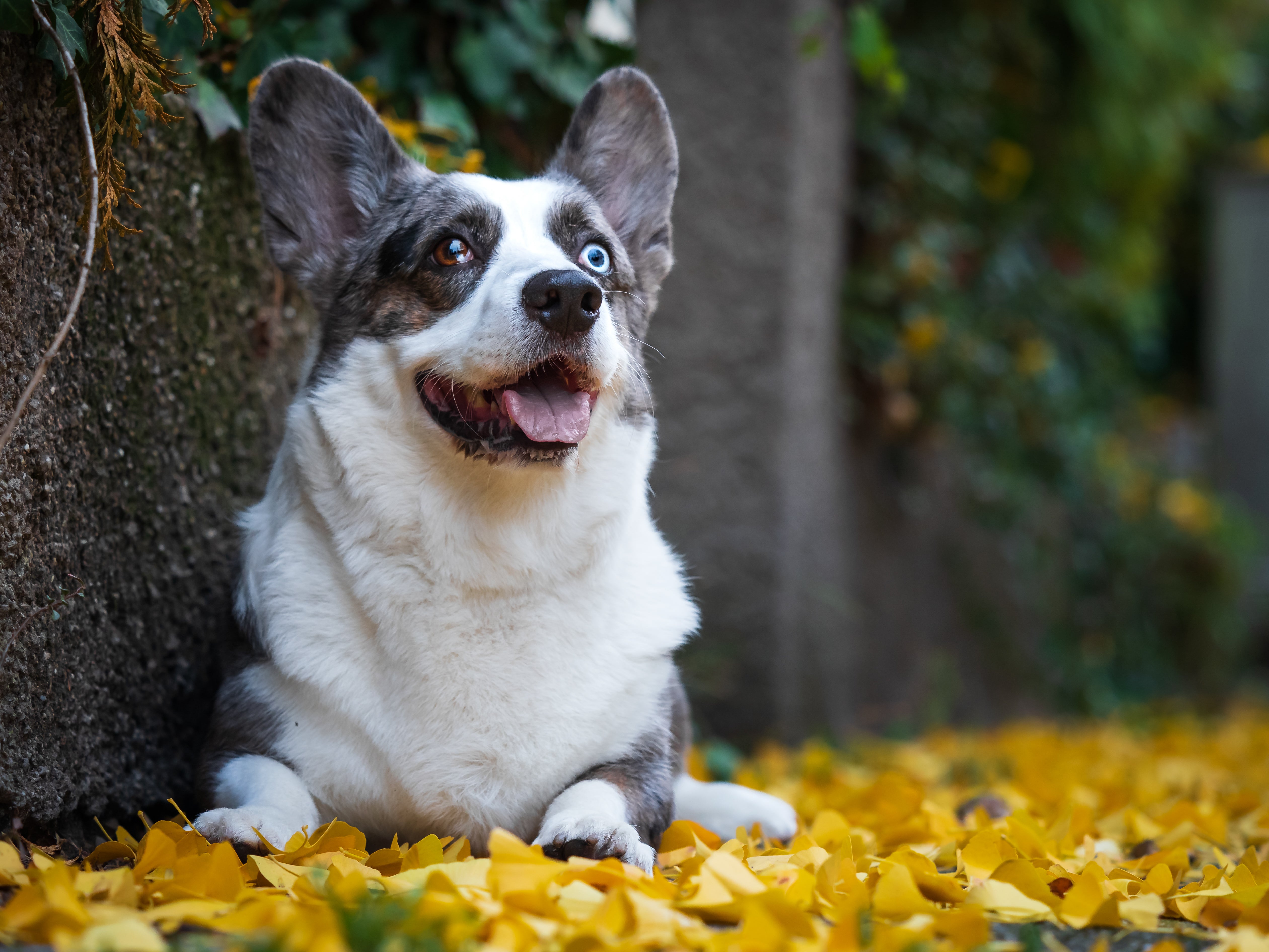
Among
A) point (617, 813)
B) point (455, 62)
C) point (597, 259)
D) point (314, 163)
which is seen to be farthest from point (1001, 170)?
point (617, 813)

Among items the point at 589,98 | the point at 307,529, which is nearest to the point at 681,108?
the point at 589,98

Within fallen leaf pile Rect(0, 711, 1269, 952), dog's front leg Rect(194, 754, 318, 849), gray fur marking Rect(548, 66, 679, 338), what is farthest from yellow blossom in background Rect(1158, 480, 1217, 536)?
dog's front leg Rect(194, 754, 318, 849)

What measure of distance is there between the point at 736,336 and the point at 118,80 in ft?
9.68

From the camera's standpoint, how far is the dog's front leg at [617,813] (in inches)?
75.3

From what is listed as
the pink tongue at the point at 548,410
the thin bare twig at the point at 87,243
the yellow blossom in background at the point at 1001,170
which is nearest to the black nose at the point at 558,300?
the pink tongue at the point at 548,410

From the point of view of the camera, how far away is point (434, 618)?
7.08 ft

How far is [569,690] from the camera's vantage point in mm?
2172

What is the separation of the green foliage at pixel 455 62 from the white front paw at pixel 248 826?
164cm

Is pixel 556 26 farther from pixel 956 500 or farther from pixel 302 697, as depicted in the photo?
pixel 956 500

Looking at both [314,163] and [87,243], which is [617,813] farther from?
[314,163]

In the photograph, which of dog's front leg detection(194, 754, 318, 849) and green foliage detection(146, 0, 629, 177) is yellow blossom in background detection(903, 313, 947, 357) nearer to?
green foliage detection(146, 0, 629, 177)

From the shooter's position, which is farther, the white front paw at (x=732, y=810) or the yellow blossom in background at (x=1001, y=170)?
the yellow blossom in background at (x=1001, y=170)

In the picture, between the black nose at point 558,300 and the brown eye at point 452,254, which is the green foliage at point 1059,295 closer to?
the brown eye at point 452,254

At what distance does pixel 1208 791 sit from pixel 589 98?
9.00ft
